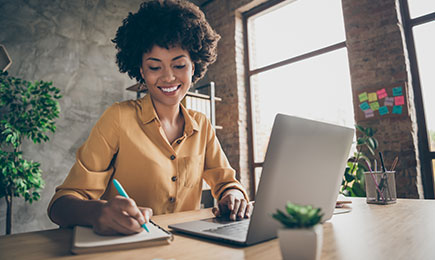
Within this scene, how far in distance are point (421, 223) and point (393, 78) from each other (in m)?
2.32

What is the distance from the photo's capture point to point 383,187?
1.20 metres

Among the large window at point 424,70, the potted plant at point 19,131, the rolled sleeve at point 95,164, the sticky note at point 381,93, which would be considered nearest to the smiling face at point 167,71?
the rolled sleeve at point 95,164

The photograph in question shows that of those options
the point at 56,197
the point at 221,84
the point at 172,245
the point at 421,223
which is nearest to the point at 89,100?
the point at 221,84

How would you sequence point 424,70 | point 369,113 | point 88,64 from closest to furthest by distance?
point 424,70 → point 369,113 → point 88,64

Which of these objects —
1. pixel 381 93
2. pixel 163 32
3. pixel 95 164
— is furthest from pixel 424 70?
pixel 95 164

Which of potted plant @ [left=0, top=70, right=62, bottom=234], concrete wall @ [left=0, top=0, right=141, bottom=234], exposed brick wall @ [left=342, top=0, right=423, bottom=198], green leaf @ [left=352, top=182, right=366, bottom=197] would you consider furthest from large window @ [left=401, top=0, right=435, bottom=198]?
potted plant @ [left=0, top=70, right=62, bottom=234]

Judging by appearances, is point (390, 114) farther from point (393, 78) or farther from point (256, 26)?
point (256, 26)

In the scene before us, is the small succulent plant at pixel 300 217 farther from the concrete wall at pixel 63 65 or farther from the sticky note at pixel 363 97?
the concrete wall at pixel 63 65

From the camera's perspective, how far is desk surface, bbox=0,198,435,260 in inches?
21.4

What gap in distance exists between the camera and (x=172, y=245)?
2.06 ft

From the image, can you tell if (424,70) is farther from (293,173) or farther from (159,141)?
(293,173)

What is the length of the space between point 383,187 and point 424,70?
2.15m

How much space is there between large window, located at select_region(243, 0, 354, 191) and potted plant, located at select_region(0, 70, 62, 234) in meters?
2.22

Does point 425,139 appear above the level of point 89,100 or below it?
below
